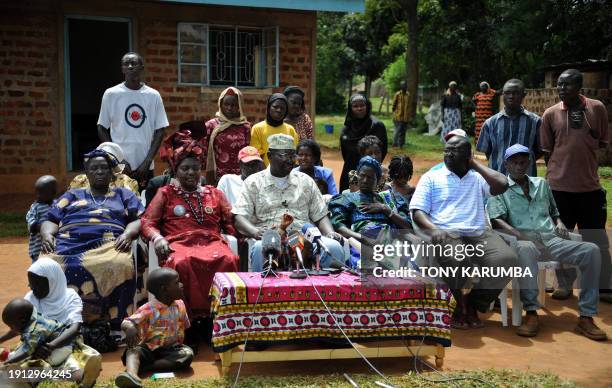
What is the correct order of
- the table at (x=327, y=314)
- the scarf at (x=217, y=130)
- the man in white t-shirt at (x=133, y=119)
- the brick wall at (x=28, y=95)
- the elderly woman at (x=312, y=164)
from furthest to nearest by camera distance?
the brick wall at (x=28, y=95)
the scarf at (x=217, y=130)
the man in white t-shirt at (x=133, y=119)
the elderly woman at (x=312, y=164)
the table at (x=327, y=314)

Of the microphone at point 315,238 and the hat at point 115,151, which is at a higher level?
the hat at point 115,151

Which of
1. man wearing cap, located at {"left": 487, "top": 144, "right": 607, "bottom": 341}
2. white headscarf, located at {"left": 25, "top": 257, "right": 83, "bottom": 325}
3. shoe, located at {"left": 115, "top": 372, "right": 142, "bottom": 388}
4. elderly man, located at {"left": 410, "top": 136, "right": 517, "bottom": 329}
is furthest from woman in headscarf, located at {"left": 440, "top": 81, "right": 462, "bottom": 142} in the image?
shoe, located at {"left": 115, "top": 372, "right": 142, "bottom": 388}

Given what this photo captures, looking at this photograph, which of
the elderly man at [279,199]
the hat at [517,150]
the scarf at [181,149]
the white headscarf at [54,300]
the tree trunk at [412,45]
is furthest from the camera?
the tree trunk at [412,45]

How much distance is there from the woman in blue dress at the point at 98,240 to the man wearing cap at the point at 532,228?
3056 millimetres

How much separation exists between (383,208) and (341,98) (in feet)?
99.2

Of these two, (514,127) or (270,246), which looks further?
(514,127)

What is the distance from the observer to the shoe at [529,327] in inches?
225

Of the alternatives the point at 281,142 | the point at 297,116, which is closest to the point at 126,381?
the point at 281,142

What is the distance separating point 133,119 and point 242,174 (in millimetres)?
1322

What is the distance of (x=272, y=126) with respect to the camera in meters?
7.12

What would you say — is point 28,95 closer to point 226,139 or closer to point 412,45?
point 226,139

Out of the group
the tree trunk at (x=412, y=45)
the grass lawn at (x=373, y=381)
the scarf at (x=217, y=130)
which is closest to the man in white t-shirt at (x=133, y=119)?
the scarf at (x=217, y=130)

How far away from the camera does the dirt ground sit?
15.9 ft

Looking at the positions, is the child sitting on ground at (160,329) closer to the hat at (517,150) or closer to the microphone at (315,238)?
the microphone at (315,238)
